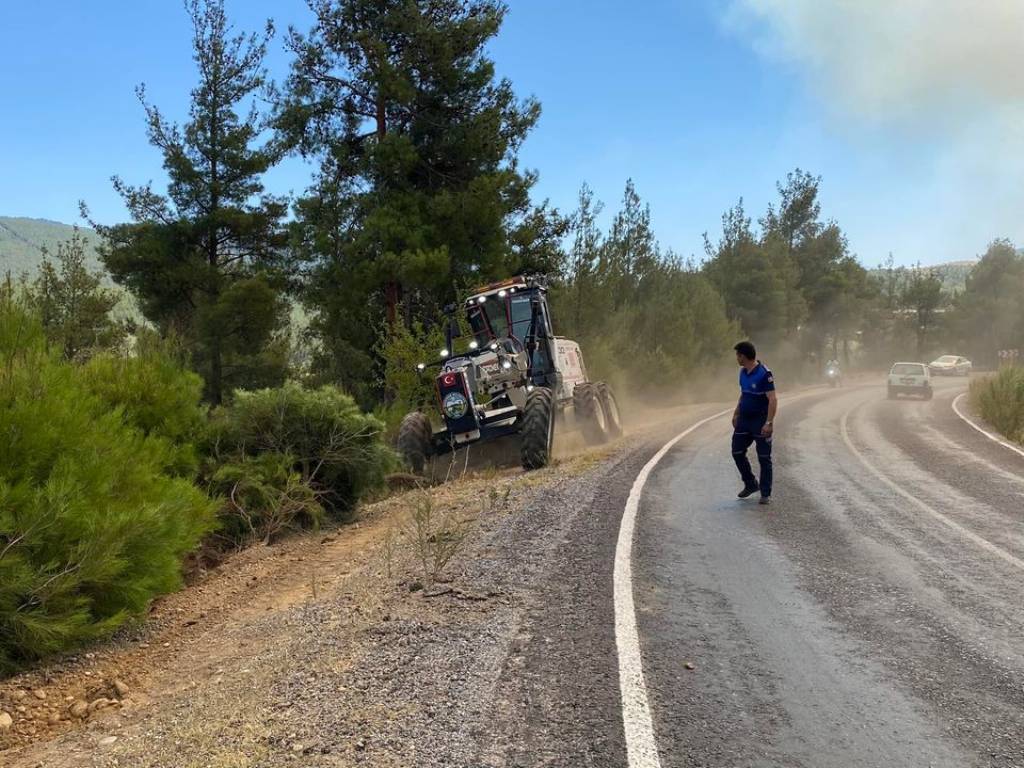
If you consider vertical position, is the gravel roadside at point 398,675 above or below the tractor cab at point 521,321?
below

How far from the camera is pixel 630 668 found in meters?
4.12

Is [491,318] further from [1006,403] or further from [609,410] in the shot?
[1006,403]

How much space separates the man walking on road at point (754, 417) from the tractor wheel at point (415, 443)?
545 cm

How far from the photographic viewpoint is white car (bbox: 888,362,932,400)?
105 ft

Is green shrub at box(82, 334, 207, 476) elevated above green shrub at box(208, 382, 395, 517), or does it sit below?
above

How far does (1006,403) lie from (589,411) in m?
12.7

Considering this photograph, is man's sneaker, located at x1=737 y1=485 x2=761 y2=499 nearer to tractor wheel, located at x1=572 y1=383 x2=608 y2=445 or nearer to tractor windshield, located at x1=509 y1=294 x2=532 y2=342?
tractor windshield, located at x1=509 y1=294 x2=532 y2=342

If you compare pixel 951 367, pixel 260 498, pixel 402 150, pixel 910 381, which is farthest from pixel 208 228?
pixel 951 367

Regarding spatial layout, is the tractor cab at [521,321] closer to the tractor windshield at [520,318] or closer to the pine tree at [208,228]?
the tractor windshield at [520,318]

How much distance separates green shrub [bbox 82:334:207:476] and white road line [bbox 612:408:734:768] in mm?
4630

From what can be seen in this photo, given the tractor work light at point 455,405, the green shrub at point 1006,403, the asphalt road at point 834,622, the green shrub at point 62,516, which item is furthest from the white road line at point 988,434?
the green shrub at point 62,516

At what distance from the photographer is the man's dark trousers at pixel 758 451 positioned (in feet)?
29.2

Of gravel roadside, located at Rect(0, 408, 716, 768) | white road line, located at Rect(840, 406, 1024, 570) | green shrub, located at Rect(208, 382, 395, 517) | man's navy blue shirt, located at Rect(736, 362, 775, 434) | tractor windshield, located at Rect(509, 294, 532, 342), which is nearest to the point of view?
gravel roadside, located at Rect(0, 408, 716, 768)

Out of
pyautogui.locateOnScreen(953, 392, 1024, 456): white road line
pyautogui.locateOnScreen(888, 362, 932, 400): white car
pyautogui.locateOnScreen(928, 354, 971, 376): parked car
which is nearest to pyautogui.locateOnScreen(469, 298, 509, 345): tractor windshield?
pyautogui.locateOnScreen(953, 392, 1024, 456): white road line
